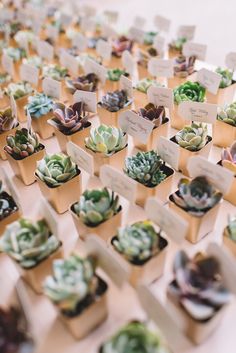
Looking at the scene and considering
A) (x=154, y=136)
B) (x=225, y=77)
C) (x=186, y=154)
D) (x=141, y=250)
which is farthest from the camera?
(x=225, y=77)

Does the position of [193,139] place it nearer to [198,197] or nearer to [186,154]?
[186,154]

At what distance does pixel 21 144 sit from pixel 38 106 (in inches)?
8.5

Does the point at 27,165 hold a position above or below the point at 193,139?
below

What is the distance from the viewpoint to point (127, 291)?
0.81 m

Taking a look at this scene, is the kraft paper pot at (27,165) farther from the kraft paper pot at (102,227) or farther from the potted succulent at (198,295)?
the potted succulent at (198,295)

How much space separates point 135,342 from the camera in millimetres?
632

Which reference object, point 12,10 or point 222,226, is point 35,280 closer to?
point 222,226

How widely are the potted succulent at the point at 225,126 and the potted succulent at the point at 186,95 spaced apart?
88mm

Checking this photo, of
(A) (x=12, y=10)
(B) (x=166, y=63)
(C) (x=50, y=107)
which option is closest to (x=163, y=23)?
(B) (x=166, y=63)

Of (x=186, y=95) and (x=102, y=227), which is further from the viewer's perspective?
(x=186, y=95)

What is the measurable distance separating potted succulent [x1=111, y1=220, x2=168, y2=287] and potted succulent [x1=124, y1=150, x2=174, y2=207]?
157 mm

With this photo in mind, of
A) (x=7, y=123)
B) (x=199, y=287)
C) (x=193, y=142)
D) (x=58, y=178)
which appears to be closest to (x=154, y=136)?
(x=193, y=142)

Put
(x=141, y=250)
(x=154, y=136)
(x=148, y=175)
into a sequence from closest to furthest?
(x=141, y=250) → (x=148, y=175) → (x=154, y=136)

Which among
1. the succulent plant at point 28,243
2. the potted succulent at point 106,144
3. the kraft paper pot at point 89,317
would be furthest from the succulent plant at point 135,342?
the potted succulent at point 106,144
